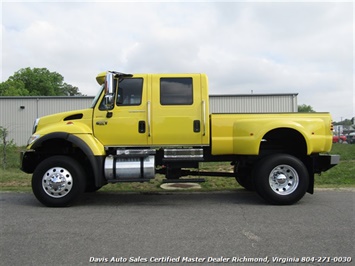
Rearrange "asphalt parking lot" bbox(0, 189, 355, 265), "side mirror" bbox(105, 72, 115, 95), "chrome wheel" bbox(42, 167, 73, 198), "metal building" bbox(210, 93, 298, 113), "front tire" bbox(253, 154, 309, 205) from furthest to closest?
"metal building" bbox(210, 93, 298, 113), "front tire" bbox(253, 154, 309, 205), "chrome wheel" bbox(42, 167, 73, 198), "side mirror" bbox(105, 72, 115, 95), "asphalt parking lot" bbox(0, 189, 355, 265)

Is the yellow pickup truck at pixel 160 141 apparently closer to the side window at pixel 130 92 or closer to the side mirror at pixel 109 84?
the side window at pixel 130 92

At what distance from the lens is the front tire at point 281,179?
689 cm

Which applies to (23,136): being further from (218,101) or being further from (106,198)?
(106,198)

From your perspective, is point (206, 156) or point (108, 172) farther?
point (206, 156)

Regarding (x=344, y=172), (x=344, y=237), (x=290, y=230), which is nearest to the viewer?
(x=344, y=237)

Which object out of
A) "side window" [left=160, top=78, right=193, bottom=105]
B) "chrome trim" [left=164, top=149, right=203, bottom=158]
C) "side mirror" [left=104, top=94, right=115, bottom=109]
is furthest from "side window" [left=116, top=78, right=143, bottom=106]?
"chrome trim" [left=164, top=149, right=203, bottom=158]

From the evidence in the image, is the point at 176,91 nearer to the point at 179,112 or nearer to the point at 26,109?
the point at 179,112

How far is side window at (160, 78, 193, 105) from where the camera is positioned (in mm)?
7156

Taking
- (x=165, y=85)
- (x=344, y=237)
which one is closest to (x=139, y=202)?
(x=165, y=85)

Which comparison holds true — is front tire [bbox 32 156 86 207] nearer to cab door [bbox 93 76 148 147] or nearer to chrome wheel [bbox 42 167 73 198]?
chrome wheel [bbox 42 167 73 198]

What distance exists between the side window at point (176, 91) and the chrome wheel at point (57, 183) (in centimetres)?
248

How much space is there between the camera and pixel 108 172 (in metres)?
6.85

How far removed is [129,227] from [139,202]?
1966mm

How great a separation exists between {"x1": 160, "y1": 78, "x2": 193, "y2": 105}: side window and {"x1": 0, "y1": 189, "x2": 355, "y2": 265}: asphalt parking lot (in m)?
2.16
